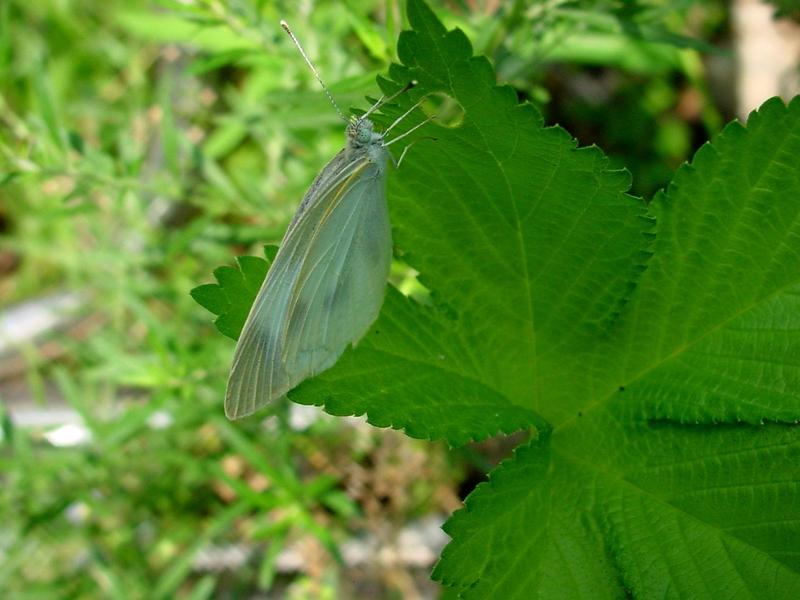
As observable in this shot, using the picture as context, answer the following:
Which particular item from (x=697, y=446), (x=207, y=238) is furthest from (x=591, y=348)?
(x=207, y=238)

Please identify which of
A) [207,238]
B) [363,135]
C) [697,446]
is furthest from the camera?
[207,238]

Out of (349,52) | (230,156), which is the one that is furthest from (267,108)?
(230,156)

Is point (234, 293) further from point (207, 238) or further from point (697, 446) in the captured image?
point (207, 238)

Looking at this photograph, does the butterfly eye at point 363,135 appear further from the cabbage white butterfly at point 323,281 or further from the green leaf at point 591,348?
the green leaf at point 591,348

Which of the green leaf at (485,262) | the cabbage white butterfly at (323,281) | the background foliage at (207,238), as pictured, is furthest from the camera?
the background foliage at (207,238)

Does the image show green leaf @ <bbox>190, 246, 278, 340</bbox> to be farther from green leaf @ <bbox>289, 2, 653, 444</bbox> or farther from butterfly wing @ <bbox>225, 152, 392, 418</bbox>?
green leaf @ <bbox>289, 2, 653, 444</bbox>

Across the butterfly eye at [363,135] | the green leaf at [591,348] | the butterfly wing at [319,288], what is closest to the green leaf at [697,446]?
the green leaf at [591,348]

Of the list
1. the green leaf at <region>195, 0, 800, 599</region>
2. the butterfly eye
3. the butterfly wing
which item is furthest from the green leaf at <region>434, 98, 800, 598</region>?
the butterfly eye

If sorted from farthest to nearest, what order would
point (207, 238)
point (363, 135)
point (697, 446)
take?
point (207, 238)
point (363, 135)
point (697, 446)
